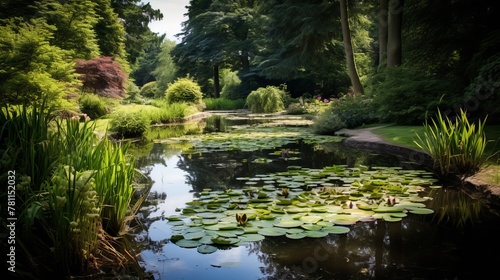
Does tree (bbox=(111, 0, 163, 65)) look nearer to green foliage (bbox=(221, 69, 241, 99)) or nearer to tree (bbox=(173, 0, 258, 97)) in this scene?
tree (bbox=(173, 0, 258, 97))

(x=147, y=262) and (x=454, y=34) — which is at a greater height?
(x=454, y=34)

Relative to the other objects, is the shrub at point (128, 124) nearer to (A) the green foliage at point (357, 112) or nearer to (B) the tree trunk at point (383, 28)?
(A) the green foliage at point (357, 112)

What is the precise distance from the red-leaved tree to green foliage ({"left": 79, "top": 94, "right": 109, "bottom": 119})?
0.29 m

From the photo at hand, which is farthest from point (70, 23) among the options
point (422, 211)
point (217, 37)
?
point (217, 37)

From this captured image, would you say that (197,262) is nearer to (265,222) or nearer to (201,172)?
(265,222)

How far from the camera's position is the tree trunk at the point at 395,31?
10320 mm

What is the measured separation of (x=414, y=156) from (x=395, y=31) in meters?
6.35

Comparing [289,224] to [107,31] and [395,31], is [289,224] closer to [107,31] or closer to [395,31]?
[395,31]

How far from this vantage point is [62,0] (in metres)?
13.1

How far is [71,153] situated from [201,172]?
2679 millimetres

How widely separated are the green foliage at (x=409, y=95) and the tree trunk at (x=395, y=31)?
1.90 m

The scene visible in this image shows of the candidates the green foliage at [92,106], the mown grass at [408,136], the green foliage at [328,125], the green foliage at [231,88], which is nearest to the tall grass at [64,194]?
the mown grass at [408,136]

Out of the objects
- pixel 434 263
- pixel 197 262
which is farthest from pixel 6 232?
pixel 434 263

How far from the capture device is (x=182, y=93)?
1786 centimetres
